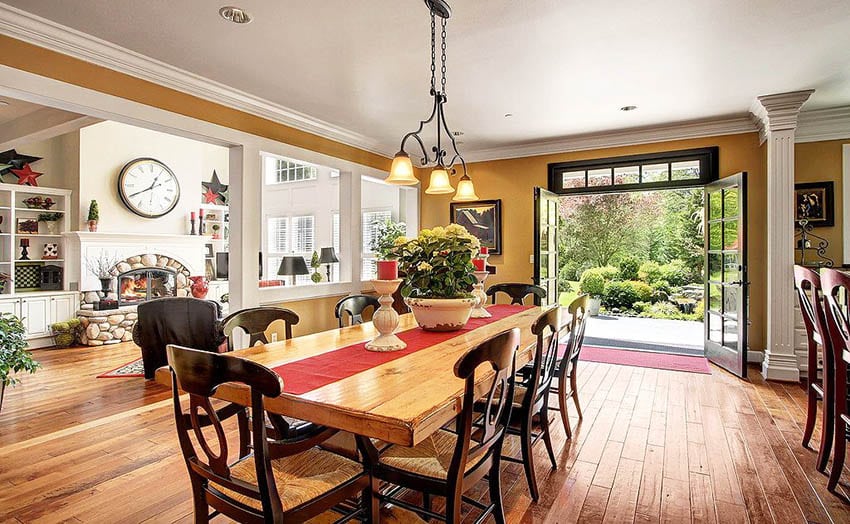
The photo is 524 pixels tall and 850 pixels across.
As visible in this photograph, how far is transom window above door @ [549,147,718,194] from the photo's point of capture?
16.4 feet

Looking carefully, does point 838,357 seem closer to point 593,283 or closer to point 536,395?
point 536,395

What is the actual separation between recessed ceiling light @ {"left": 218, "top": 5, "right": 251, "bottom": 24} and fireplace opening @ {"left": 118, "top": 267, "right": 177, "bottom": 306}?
5.62 m

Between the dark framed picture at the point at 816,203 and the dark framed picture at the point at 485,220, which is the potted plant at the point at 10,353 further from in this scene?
the dark framed picture at the point at 816,203

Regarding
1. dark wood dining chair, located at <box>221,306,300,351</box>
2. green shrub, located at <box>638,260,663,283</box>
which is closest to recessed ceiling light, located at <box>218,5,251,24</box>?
dark wood dining chair, located at <box>221,306,300,351</box>

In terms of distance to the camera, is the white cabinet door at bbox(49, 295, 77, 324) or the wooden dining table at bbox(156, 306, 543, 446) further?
the white cabinet door at bbox(49, 295, 77, 324)

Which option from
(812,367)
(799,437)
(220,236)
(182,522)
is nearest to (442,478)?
(182,522)

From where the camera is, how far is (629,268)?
34.5 feet

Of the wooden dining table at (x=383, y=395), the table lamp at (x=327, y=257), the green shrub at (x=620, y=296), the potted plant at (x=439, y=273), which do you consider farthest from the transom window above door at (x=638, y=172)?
the green shrub at (x=620, y=296)

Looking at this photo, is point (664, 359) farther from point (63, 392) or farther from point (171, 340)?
point (63, 392)

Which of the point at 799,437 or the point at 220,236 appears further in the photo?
the point at 220,236

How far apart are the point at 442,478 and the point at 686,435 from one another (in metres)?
2.28

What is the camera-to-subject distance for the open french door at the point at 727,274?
Result: 14.0 ft

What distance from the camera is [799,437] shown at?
2963 mm

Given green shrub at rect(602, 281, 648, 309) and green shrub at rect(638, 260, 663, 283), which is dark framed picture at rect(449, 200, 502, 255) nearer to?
green shrub at rect(602, 281, 648, 309)
